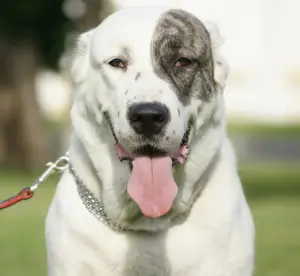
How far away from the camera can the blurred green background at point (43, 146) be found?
11508mm

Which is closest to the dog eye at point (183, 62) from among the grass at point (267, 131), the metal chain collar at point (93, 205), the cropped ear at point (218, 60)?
the cropped ear at point (218, 60)

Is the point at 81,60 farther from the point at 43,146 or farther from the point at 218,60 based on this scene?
the point at 43,146

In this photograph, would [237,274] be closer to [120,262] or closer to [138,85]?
[120,262]

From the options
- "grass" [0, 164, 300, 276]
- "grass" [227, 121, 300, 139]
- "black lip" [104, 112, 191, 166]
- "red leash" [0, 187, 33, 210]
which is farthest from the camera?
"grass" [227, 121, 300, 139]

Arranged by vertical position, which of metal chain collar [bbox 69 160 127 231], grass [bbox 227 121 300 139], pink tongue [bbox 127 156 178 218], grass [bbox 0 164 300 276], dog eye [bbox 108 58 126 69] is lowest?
grass [bbox 227 121 300 139]

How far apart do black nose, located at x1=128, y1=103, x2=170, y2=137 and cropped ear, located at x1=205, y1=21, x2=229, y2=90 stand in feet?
2.08

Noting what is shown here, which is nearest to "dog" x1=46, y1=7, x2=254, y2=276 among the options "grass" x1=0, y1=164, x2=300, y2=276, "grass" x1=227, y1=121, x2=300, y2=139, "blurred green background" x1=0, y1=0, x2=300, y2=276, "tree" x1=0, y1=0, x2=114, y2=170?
"grass" x1=0, y1=164, x2=300, y2=276

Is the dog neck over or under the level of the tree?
over

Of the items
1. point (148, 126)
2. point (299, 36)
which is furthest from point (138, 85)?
point (299, 36)

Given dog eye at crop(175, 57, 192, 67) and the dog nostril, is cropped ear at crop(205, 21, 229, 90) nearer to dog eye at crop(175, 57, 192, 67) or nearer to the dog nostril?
dog eye at crop(175, 57, 192, 67)

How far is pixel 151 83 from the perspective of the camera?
5066 mm

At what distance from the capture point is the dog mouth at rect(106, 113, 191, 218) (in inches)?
201

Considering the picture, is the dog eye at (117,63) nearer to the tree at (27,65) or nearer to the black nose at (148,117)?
the black nose at (148,117)

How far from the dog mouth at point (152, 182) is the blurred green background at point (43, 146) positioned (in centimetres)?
449
